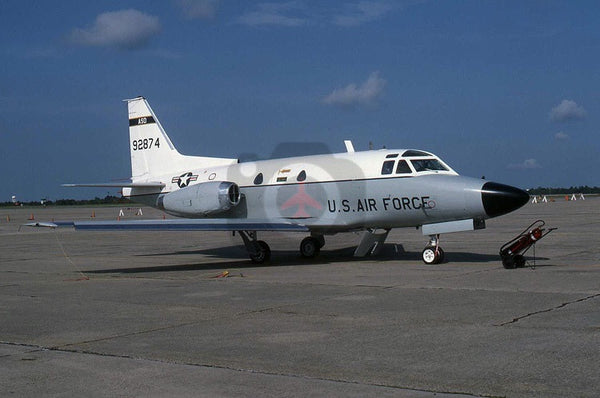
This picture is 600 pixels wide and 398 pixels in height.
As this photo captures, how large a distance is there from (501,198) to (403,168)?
2.83 m

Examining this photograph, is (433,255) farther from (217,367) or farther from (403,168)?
(217,367)

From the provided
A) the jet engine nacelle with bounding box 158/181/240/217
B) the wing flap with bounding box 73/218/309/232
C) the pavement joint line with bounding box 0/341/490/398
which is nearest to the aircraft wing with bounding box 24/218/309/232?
the wing flap with bounding box 73/218/309/232

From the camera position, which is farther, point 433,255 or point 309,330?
point 433,255

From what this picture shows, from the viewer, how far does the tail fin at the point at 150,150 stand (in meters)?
24.8

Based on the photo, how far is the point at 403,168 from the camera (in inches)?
729

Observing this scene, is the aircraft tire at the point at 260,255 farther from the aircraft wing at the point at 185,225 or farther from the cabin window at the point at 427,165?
the cabin window at the point at 427,165

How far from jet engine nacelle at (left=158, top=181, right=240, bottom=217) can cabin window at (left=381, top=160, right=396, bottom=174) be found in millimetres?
4790

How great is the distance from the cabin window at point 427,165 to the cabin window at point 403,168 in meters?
0.18

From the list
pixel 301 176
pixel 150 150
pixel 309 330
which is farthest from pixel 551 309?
pixel 150 150

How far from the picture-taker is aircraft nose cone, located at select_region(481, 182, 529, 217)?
16.6 meters

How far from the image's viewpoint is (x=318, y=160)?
2042 centimetres

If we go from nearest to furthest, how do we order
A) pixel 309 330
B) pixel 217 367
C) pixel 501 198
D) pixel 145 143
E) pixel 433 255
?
1. pixel 217 367
2. pixel 309 330
3. pixel 501 198
4. pixel 433 255
5. pixel 145 143

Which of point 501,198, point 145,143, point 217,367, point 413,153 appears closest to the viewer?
point 217,367

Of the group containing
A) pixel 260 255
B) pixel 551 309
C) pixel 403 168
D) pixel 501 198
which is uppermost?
pixel 403 168
